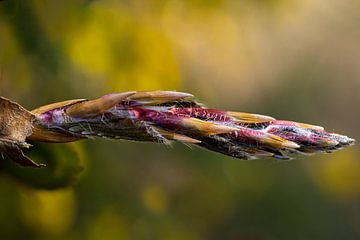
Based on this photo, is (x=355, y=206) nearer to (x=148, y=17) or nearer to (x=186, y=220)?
(x=186, y=220)

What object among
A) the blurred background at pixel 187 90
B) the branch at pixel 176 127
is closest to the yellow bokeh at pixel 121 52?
the blurred background at pixel 187 90

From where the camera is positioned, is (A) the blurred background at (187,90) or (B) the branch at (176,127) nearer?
(B) the branch at (176,127)

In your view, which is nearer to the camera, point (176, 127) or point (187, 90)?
point (176, 127)

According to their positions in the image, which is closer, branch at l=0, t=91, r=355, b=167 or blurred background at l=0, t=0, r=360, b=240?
branch at l=0, t=91, r=355, b=167

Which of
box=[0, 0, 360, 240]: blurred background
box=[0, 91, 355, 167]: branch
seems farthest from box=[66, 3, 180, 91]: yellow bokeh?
box=[0, 91, 355, 167]: branch

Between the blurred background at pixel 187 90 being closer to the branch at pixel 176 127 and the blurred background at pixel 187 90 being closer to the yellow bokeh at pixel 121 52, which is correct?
the yellow bokeh at pixel 121 52

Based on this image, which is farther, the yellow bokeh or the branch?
the yellow bokeh

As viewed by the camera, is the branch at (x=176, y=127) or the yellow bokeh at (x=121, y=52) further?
the yellow bokeh at (x=121, y=52)

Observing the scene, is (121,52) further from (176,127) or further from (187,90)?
(176,127)

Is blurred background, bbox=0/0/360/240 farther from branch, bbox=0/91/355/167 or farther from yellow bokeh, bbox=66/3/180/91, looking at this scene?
branch, bbox=0/91/355/167

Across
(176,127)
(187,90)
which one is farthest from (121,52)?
(176,127)
